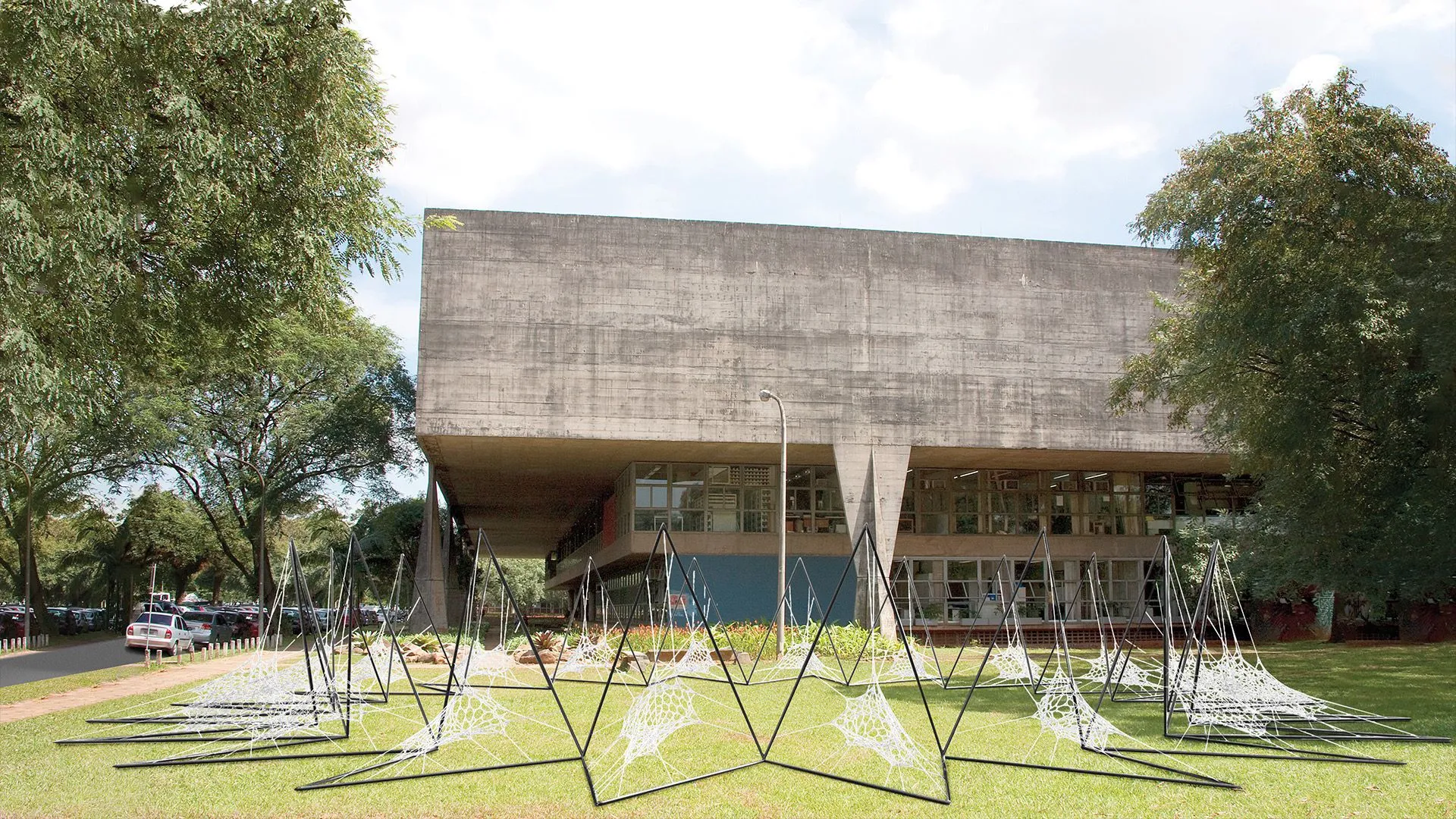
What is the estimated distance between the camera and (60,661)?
99.2 feet

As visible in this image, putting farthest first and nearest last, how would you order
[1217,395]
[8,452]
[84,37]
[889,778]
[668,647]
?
[8,452] < [668,647] < [1217,395] < [84,37] < [889,778]

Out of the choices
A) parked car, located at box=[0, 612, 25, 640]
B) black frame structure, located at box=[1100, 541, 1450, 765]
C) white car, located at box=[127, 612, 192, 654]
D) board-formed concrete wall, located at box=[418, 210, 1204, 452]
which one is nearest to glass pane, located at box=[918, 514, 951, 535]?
board-formed concrete wall, located at box=[418, 210, 1204, 452]

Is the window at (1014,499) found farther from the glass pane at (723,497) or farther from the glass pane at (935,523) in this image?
the glass pane at (723,497)

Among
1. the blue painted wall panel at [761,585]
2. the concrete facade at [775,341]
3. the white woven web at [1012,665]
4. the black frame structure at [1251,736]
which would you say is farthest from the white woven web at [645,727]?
the blue painted wall panel at [761,585]

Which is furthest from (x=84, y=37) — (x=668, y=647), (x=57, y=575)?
(x=57, y=575)

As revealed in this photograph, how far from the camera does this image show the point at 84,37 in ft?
42.0

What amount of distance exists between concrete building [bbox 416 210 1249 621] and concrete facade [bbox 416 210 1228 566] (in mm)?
56

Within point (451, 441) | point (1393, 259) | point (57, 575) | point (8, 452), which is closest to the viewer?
point (1393, 259)

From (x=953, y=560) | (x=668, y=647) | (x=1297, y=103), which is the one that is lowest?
(x=668, y=647)

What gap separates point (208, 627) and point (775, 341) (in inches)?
1050

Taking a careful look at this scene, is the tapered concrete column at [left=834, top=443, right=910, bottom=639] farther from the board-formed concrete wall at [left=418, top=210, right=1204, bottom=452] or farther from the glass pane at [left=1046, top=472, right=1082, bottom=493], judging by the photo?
the glass pane at [left=1046, top=472, right=1082, bottom=493]

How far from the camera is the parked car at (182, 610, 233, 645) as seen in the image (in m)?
39.4

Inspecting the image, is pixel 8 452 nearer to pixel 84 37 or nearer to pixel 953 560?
pixel 84 37

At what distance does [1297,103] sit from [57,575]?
248 ft
